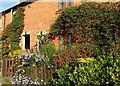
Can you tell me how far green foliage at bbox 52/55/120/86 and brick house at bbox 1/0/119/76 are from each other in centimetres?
690

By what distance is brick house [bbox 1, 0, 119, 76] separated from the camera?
59.8 ft

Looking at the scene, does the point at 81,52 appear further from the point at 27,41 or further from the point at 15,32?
the point at 15,32

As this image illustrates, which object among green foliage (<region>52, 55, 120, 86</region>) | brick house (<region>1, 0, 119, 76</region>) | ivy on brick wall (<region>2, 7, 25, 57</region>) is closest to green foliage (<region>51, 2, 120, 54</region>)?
brick house (<region>1, 0, 119, 76</region>)

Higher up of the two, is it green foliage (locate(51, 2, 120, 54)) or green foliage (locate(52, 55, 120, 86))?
green foliage (locate(51, 2, 120, 54))

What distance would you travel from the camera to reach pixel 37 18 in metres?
20.4

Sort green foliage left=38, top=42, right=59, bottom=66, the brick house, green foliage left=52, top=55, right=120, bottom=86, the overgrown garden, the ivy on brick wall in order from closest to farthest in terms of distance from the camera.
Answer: green foliage left=52, top=55, right=120, bottom=86 → the overgrown garden → green foliage left=38, top=42, right=59, bottom=66 → the brick house → the ivy on brick wall

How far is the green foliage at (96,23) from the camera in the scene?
13836 mm

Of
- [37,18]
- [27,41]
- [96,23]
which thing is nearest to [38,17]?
[37,18]

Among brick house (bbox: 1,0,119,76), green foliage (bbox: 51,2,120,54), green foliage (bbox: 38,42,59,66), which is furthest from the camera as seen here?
brick house (bbox: 1,0,119,76)

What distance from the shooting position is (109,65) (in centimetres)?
843

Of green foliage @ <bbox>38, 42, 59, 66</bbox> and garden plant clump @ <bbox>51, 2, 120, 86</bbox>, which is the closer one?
garden plant clump @ <bbox>51, 2, 120, 86</bbox>

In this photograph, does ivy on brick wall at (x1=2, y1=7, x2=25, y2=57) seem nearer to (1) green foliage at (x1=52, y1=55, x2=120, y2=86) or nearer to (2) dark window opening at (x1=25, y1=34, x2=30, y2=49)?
(2) dark window opening at (x1=25, y1=34, x2=30, y2=49)

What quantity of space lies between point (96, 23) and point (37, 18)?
6.84 m

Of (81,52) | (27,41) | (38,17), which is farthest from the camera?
(27,41)
